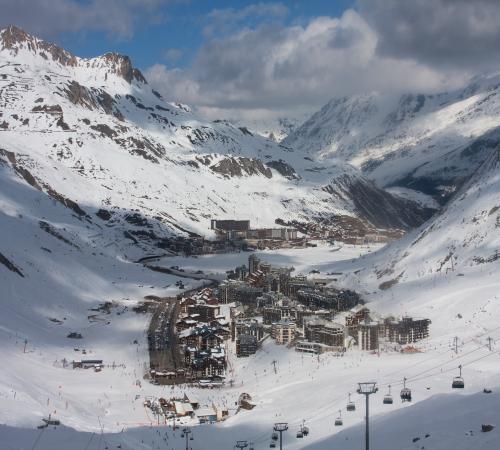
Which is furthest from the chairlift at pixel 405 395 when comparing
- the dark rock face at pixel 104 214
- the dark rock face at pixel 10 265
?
the dark rock face at pixel 104 214

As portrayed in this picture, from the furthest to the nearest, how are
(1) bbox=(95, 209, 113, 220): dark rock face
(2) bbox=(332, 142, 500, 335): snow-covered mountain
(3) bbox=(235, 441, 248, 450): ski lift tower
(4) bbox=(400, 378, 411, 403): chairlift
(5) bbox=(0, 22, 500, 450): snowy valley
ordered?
1. (1) bbox=(95, 209, 113, 220): dark rock face
2. (2) bbox=(332, 142, 500, 335): snow-covered mountain
3. (4) bbox=(400, 378, 411, 403): chairlift
4. (5) bbox=(0, 22, 500, 450): snowy valley
5. (3) bbox=(235, 441, 248, 450): ski lift tower

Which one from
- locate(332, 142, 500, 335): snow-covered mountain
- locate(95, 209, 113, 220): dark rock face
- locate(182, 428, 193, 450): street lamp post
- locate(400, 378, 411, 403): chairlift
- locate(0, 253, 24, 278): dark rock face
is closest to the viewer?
locate(182, 428, 193, 450): street lamp post

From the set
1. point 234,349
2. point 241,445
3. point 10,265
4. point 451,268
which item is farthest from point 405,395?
point 10,265

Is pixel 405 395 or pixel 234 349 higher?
pixel 234 349

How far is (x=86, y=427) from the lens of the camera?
40.8 meters

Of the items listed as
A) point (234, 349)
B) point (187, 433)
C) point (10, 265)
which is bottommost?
point (187, 433)

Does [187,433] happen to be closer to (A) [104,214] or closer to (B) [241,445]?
(B) [241,445]

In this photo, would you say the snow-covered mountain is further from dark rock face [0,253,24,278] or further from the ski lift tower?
dark rock face [0,253,24,278]

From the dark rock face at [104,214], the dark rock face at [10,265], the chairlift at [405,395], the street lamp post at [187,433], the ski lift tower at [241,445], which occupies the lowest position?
the ski lift tower at [241,445]

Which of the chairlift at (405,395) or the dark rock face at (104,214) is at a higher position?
the dark rock face at (104,214)

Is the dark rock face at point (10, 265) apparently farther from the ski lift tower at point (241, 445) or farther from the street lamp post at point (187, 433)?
the ski lift tower at point (241, 445)

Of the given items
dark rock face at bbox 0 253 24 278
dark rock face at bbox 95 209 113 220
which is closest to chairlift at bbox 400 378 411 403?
dark rock face at bbox 0 253 24 278

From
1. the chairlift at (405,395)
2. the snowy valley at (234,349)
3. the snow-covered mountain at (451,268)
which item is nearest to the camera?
the snowy valley at (234,349)

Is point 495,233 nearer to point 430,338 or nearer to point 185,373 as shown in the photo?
point 430,338
